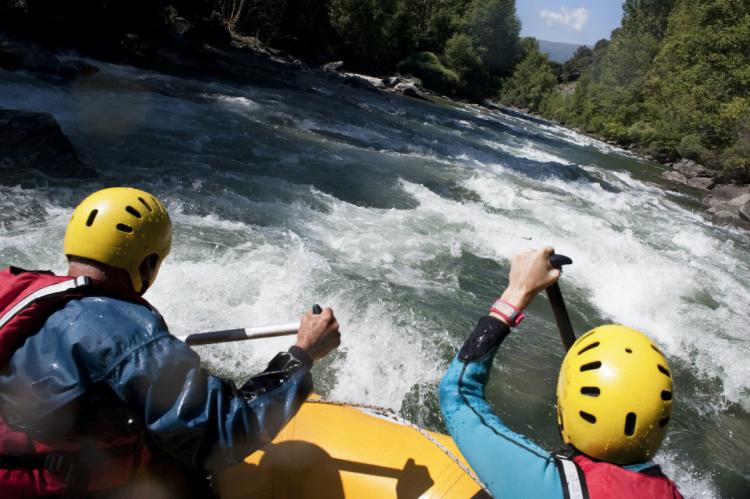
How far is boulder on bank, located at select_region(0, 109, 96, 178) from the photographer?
6.16 meters

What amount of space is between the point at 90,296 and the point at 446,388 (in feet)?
3.47

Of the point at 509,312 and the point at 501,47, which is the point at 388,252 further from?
the point at 501,47

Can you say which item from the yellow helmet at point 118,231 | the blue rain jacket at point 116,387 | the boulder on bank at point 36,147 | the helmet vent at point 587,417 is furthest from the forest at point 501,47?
the helmet vent at point 587,417

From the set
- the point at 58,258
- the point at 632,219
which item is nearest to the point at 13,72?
the point at 58,258

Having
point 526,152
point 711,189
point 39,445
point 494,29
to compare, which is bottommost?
point 39,445

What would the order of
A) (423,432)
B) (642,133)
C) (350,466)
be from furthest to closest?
(642,133)
(423,432)
(350,466)

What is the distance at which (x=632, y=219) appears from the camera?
37.0ft

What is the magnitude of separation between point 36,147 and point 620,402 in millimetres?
7298

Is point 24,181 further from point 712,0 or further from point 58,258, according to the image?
point 712,0

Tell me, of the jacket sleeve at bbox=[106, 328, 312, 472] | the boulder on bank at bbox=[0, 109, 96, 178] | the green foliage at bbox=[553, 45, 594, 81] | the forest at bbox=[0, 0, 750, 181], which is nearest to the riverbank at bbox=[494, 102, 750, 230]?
the forest at bbox=[0, 0, 750, 181]

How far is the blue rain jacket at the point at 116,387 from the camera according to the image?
1.23 m

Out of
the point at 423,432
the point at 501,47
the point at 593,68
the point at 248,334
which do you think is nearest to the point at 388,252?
the point at 423,432

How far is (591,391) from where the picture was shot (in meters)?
1.33

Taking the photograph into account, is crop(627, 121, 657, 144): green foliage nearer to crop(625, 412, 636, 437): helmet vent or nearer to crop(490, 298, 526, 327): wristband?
crop(490, 298, 526, 327): wristband
